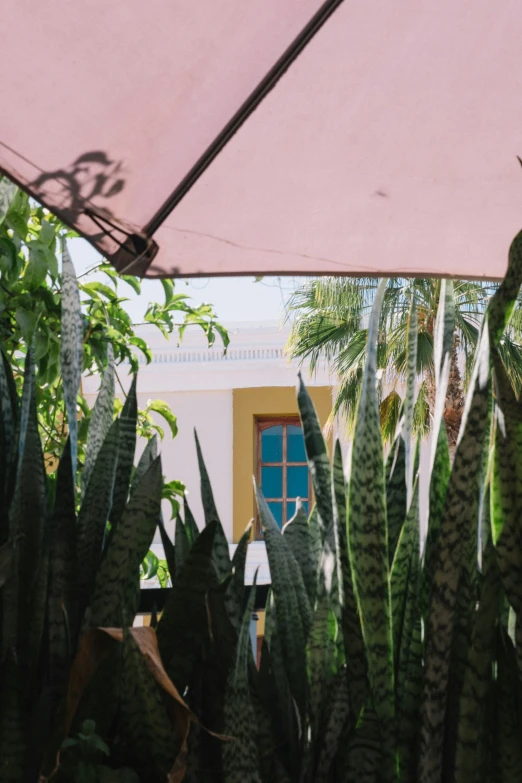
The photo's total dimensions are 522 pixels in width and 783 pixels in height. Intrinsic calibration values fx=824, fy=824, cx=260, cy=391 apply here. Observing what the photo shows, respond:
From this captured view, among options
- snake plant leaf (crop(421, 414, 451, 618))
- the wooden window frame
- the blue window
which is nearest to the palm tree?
the wooden window frame

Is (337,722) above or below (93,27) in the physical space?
below

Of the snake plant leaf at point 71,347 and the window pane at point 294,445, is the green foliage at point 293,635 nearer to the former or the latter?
the snake plant leaf at point 71,347

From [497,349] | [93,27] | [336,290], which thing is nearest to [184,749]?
[497,349]

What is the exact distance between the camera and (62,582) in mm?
618

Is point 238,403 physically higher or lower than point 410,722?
higher

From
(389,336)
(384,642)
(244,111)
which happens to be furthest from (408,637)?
(389,336)

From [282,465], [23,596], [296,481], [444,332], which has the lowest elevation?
[23,596]

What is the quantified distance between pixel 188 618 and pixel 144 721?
0.27ft

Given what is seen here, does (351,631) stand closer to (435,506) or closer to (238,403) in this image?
(435,506)

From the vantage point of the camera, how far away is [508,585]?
1.79ft

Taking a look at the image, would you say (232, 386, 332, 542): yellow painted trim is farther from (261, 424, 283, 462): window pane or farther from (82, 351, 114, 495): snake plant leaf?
(82, 351, 114, 495): snake plant leaf

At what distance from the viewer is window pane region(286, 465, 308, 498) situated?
10250 millimetres

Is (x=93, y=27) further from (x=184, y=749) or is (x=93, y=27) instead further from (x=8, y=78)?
(x=184, y=749)

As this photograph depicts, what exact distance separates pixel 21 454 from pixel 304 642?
0.27 metres
